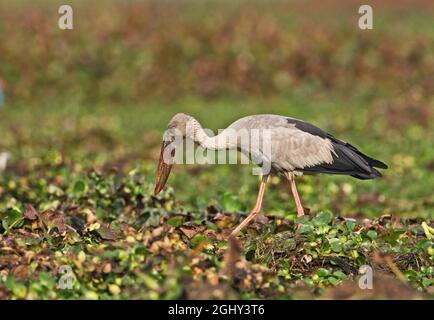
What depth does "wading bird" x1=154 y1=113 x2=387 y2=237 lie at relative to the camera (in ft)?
23.6

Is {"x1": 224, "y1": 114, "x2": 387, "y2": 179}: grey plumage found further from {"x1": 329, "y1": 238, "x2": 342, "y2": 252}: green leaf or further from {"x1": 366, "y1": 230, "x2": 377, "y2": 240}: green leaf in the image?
{"x1": 329, "y1": 238, "x2": 342, "y2": 252}: green leaf

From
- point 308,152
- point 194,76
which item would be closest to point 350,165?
point 308,152

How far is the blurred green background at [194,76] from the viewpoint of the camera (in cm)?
1362

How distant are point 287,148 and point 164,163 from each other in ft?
3.21

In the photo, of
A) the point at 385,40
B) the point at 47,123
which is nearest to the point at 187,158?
the point at 47,123

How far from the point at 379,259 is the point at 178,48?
1359 cm

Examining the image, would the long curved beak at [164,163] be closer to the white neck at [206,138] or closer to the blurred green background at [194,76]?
the white neck at [206,138]

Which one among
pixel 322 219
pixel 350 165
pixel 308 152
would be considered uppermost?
pixel 308 152

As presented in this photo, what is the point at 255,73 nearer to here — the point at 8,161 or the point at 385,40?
the point at 385,40

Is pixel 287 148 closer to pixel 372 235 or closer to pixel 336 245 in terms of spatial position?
pixel 372 235

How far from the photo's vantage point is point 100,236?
6.27 metres

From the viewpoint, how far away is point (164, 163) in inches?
286

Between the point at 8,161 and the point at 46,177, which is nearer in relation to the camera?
the point at 46,177

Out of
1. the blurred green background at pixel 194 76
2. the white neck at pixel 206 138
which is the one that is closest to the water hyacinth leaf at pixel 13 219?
the white neck at pixel 206 138
